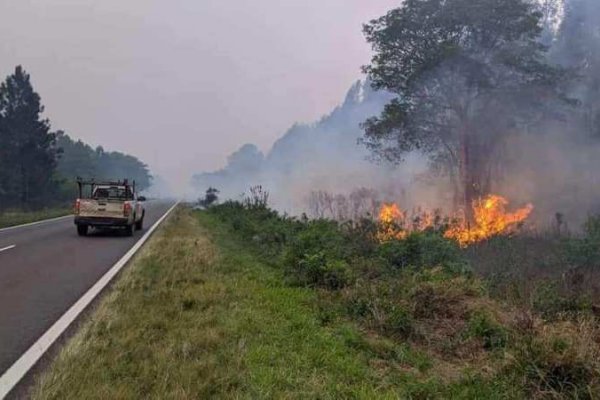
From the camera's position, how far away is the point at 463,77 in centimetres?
2570

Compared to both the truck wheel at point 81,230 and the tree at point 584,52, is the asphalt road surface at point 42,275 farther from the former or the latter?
the tree at point 584,52

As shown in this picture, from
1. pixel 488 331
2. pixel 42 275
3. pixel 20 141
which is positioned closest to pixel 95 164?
pixel 20 141

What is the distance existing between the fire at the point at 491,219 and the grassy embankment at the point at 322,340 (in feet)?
40.8

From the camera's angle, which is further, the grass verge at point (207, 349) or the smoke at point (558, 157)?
the smoke at point (558, 157)

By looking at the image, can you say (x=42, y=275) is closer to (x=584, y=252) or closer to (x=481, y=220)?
(x=584, y=252)

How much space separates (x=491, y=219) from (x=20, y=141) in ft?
143

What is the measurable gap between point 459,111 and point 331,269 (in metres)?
21.3

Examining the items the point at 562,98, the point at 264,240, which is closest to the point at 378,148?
the point at 562,98

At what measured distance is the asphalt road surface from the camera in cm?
591

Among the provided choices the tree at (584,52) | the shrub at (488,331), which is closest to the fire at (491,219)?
the tree at (584,52)

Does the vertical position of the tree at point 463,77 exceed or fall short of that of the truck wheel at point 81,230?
it exceeds it

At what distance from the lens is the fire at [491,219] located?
20891 mm

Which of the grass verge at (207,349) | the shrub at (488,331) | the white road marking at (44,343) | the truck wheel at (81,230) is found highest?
the truck wheel at (81,230)

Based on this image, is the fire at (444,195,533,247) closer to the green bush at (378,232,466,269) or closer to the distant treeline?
the green bush at (378,232,466,269)
